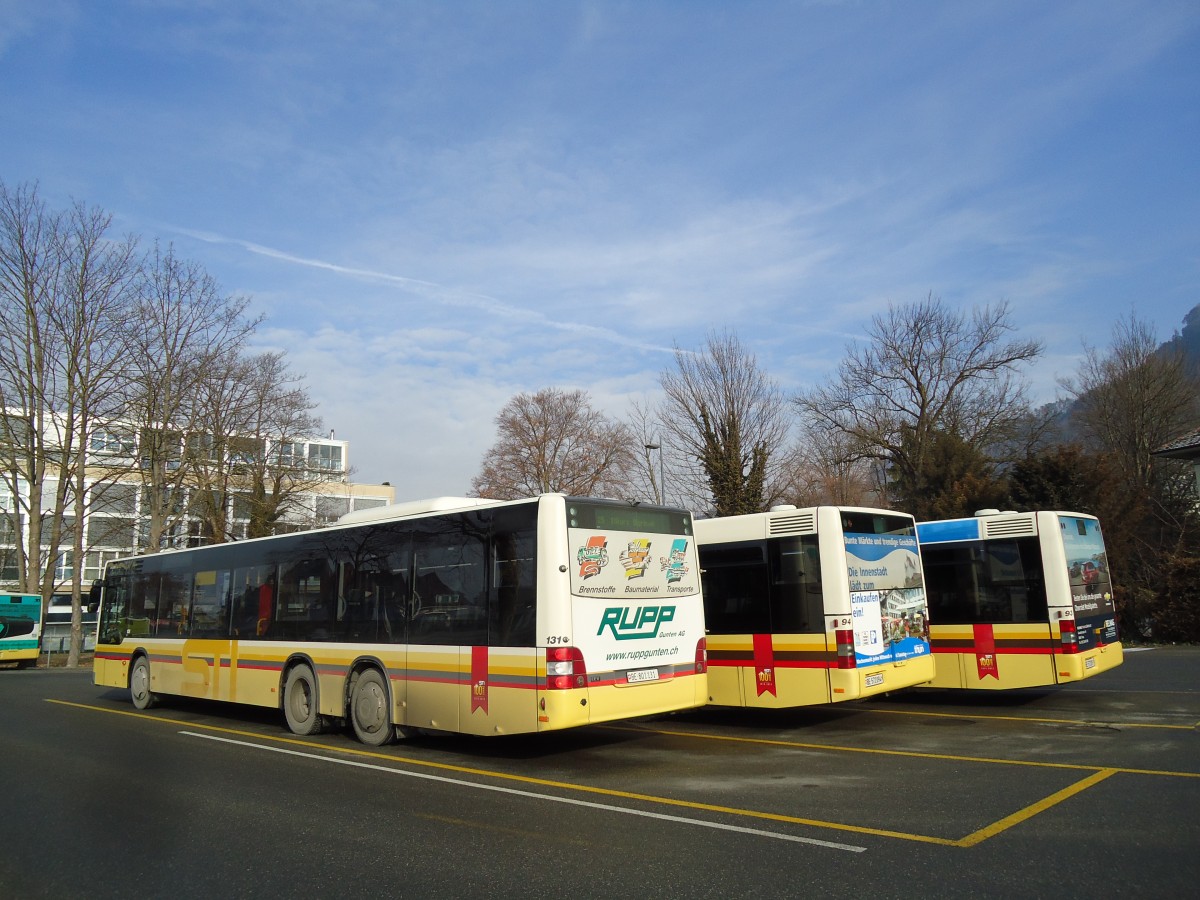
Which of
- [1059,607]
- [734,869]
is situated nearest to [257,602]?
[734,869]

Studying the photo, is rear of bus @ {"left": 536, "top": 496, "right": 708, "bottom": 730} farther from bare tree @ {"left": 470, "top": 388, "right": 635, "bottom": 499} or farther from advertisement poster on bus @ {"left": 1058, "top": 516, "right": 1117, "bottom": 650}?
bare tree @ {"left": 470, "top": 388, "right": 635, "bottom": 499}

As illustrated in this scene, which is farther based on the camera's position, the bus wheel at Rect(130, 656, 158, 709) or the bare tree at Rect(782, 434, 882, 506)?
the bare tree at Rect(782, 434, 882, 506)

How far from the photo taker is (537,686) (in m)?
9.02

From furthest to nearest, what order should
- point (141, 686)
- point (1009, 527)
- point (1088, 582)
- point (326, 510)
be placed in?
point (326, 510) < point (141, 686) < point (1088, 582) < point (1009, 527)

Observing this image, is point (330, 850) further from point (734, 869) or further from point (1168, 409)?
point (1168, 409)

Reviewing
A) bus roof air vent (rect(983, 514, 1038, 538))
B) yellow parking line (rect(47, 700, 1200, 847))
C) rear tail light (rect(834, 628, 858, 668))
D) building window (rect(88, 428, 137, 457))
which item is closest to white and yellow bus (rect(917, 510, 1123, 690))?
bus roof air vent (rect(983, 514, 1038, 538))

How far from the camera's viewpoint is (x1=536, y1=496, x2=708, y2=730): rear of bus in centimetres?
905

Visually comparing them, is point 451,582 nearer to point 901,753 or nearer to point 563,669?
point 563,669

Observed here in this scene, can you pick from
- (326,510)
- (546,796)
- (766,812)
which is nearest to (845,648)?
(766,812)

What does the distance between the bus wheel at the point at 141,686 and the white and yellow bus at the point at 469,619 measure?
277 cm

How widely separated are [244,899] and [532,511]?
489 cm

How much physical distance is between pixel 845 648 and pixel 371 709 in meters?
6.03

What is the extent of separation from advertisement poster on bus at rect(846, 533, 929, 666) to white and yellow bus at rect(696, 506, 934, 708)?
0.6 inches

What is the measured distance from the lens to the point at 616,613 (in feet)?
31.6
